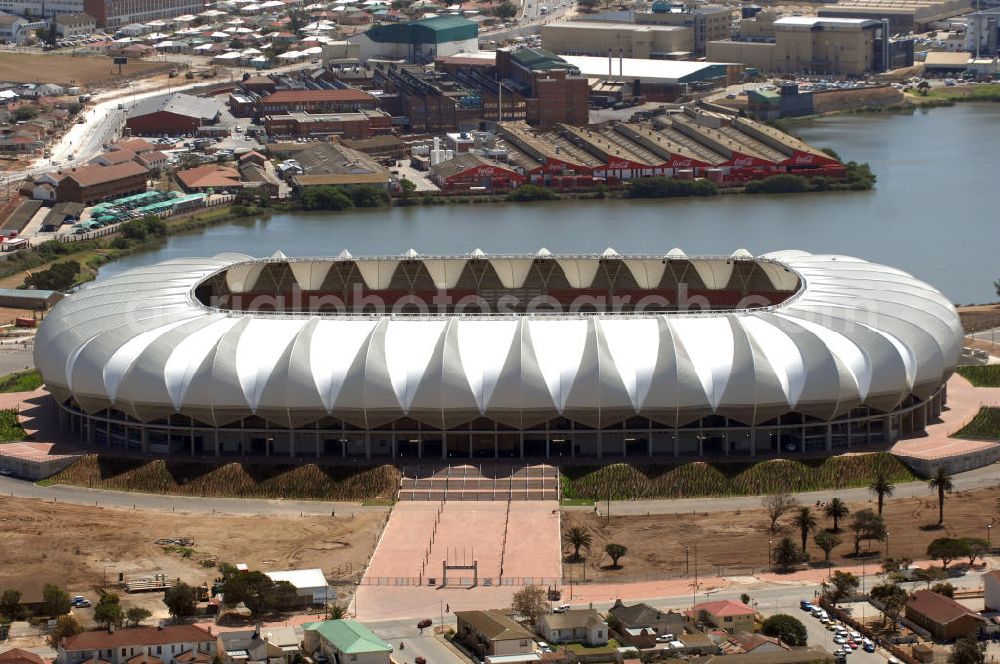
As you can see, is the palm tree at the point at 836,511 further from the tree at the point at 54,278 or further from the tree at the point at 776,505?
the tree at the point at 54,278

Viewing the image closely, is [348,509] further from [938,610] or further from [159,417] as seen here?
[938,610]

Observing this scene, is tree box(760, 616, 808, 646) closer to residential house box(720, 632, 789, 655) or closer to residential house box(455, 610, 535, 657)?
residential house box(720, 632, 789, 655)

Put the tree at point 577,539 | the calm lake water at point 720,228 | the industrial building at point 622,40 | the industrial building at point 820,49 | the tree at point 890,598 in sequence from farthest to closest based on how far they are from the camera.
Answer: the industrial building at point 622,40
the industrial building at point 820,49
the calm lake water at point 720,228
the tree at point 577,539
the tree at point 890,598

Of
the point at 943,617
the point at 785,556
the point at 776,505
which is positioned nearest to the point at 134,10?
the point at 776,505

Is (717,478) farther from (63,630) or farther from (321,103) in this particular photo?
(321,103)

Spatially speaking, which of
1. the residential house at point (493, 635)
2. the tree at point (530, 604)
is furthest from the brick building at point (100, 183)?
the residential house at point (493, 635)

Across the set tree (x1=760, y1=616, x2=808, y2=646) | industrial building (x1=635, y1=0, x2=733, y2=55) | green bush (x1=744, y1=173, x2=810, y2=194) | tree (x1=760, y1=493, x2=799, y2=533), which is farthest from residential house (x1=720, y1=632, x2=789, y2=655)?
industrial building (x1=635, y1=0, x2=733, y2=55)
